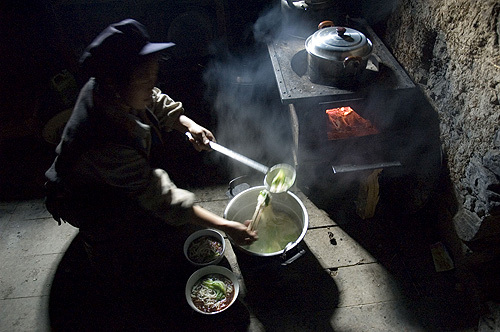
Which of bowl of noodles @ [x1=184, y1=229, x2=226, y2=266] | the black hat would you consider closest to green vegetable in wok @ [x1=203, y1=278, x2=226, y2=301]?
bowl of noodles @ [x1=184, y1=229, x2=226, y2=266]

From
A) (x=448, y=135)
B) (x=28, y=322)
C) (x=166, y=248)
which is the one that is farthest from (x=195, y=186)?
(x=448, y=135)

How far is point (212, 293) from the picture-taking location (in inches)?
131

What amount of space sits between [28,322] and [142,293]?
1.15 metres

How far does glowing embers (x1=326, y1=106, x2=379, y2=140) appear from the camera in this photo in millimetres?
4016

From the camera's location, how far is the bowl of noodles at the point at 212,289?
3234 mm

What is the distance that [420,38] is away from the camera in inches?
148

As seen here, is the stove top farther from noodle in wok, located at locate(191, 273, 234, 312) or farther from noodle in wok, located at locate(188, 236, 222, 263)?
noodle in wok, located at locate(191, 273, 234, 312)

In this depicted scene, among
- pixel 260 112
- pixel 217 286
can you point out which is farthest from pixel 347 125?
pixel 217 286

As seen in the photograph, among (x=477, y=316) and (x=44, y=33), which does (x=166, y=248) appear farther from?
(x=44, y=33)

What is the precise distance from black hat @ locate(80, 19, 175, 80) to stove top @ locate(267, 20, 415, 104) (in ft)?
5.52

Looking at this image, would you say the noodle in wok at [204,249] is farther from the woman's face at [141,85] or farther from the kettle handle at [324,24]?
the kettle handle at [324,24]

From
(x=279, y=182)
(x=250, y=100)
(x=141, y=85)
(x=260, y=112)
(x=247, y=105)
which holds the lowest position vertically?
(x=260, y=112)

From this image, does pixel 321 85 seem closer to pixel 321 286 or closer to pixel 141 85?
pixel 141 85

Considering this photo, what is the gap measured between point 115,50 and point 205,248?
7.47 feet
